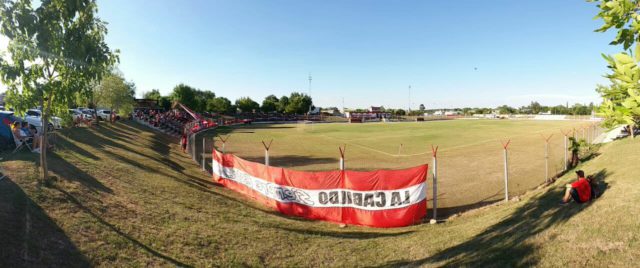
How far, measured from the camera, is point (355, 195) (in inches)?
388

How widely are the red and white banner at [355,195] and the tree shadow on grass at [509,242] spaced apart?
7.62ft

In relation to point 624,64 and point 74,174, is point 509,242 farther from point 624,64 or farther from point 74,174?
point 74,174

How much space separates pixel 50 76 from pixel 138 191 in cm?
416

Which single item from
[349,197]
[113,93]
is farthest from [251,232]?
[113,93]

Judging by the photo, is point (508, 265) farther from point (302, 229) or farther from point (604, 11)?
point (302, 229)

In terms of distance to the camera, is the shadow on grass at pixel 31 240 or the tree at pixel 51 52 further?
the tree at pixel 51 52

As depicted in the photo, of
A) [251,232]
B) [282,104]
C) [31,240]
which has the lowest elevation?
[251,232]

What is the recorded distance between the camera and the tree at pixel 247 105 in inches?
4715

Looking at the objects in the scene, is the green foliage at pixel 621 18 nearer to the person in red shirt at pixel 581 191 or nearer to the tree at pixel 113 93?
the person in red shirt at pixel 581 191

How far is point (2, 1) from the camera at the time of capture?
720 centimetres

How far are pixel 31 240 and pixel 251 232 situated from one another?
14.6 feet

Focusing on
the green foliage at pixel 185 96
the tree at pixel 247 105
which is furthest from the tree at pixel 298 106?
the green foliage at pixel 185 96

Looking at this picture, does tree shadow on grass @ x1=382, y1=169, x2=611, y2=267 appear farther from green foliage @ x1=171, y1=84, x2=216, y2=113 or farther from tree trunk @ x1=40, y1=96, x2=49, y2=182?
green foliage @ x1=171, y1=84, x2=216, y2=113

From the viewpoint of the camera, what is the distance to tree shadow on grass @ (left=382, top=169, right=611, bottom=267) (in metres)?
5.67
